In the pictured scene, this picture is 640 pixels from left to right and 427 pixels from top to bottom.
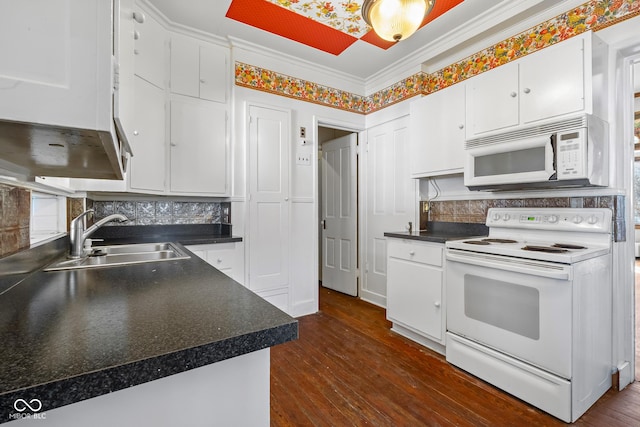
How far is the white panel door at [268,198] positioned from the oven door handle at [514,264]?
1595mm

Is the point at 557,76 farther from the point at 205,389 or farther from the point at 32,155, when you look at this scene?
the point at 32,155

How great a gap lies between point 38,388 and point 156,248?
1.88m

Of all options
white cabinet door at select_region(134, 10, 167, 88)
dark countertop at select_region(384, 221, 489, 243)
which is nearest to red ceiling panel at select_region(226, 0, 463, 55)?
white cabinet door at select_region(134, 10, 167, 88)

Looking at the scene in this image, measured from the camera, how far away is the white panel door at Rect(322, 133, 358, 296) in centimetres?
379

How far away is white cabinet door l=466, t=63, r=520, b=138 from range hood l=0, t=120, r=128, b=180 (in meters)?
2.32

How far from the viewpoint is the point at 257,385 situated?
2.07ft

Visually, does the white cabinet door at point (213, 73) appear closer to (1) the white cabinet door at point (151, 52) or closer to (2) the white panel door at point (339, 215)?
(1) the white cabinet door at point (151, 52)

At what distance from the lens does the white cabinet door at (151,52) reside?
2.13 m

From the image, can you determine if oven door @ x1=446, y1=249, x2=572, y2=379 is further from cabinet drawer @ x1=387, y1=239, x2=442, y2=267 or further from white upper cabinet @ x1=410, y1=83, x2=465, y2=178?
white upper cabinet @ x1=410, y1=83, x2=465, y2=178

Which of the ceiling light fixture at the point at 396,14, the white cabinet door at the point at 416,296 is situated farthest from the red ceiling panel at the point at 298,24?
the white cabinet door at the point at 416,296

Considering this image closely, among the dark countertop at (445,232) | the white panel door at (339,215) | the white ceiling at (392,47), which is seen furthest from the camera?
the white panel door at (339,215)

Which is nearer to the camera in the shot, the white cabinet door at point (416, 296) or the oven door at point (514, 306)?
the oven door at point (514, 306)

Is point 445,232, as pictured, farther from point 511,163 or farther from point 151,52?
point 151,52

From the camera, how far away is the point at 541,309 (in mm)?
1623
